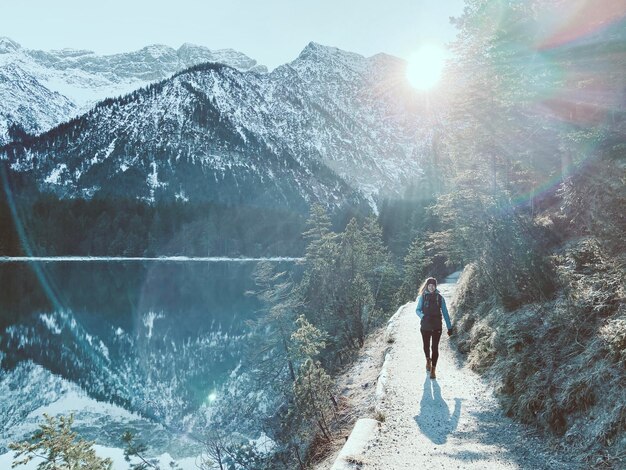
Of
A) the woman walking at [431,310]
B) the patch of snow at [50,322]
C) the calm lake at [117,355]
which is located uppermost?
the woman walking at [431,310]

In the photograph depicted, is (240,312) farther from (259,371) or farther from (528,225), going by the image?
(528,225)

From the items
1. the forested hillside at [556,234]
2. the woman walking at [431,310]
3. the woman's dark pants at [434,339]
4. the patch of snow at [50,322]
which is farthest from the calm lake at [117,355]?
the woman walking at [431,310]

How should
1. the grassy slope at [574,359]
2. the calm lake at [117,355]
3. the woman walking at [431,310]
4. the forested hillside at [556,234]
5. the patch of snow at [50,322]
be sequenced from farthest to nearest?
the patch of snow at [50,322], the calm lake at [117,355], the woman walking at [431,310], the forested hillside at [556,234], the grassy slope at [574,359]

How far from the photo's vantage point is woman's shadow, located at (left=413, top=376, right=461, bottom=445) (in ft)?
23.7

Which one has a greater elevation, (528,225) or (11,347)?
(528,225)

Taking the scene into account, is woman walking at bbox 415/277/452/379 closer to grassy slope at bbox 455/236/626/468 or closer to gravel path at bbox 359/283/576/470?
gravel path at bbox 359/283/576/470

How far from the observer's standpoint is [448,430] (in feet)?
23.9

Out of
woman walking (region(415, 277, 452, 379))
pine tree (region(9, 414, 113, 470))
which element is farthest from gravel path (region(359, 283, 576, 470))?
pine tree (region(9, 414, 113, 470))

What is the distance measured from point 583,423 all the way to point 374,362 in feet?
30.2

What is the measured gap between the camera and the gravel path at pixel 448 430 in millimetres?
6055

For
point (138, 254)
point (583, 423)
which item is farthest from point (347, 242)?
point (138, 254)

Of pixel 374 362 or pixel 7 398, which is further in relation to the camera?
pixel 7 398

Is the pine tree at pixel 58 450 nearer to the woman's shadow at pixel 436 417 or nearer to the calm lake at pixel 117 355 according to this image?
the woman's shadow at pixel 436 417

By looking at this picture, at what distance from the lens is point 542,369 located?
6.83 m
